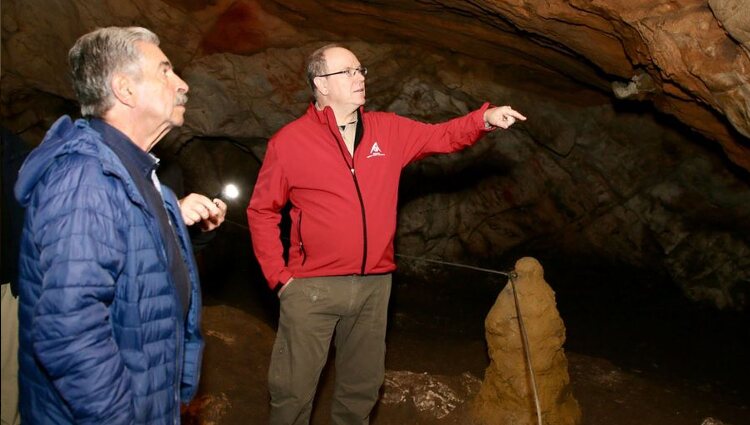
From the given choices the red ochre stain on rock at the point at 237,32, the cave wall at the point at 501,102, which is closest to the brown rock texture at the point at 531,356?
the cave wall at the point at 501,102

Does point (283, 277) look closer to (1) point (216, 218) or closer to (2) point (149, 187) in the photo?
(1) point (216, 218)

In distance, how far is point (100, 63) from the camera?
190cm

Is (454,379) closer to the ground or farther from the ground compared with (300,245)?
closer to the ground

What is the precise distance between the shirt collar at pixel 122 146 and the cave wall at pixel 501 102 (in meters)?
3.43

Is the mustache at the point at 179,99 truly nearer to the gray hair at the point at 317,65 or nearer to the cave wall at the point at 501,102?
the gray hair at the point at 317,65

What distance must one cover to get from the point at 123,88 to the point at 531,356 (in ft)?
10.9

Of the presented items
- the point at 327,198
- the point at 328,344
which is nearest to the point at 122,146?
the point at 327,198

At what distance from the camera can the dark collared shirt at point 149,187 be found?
6.19ft

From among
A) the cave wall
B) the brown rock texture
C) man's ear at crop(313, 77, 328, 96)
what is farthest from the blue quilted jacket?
the cave wall

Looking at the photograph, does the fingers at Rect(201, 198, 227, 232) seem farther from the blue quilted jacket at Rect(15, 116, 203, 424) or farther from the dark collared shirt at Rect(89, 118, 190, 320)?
the blue quilted jacket at Rect(15, 116, 203, 424)

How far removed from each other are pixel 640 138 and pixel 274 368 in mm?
6818

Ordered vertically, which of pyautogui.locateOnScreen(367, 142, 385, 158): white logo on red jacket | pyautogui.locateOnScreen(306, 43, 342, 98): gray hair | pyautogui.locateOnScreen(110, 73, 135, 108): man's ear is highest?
Result: pyautogui.locateOnScreen(110, 73, 135, 108): man's ear

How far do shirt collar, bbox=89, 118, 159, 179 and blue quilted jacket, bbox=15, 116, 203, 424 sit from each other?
52 millimetres

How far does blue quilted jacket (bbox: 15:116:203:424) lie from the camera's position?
5.43ft
